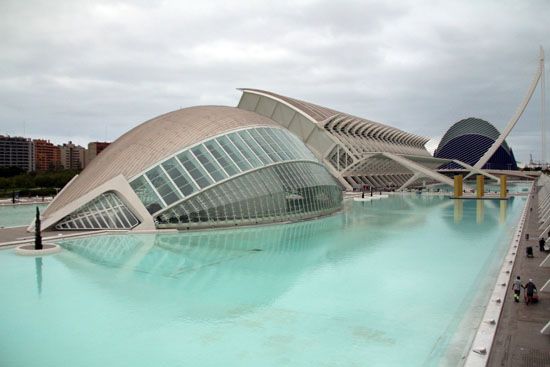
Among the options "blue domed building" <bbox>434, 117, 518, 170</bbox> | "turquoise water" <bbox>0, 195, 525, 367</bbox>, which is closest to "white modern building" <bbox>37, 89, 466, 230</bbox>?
"turquoise water" <bbox>0, 195, 525, 367</bbox>

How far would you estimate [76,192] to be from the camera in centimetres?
2566

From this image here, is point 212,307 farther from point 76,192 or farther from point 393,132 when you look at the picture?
point 393,132

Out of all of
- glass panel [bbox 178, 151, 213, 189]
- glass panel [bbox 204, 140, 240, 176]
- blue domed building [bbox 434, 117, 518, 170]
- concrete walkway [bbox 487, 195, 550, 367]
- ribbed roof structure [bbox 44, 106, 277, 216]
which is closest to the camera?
concrete walkway [bbox 487, 195, 550, 367]

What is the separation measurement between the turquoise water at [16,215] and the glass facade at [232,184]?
9.48 meters

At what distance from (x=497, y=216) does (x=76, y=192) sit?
28.8m

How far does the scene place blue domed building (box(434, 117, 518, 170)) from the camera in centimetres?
13600

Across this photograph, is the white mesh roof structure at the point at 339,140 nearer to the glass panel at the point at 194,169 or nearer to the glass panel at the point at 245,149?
the glass panel at the point at 245,149

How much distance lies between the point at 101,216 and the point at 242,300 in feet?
49.0

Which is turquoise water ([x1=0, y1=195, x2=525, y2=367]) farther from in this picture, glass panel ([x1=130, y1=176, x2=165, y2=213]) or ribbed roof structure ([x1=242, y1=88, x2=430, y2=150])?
ribbed roof structure ([x1=242, y1=88, x2=430, y2=150])

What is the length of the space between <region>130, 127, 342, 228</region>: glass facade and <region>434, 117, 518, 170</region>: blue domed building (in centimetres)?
11326

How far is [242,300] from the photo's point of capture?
1223 centimetres

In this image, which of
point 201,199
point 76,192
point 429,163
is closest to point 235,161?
point 201,199

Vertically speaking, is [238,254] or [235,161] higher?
[235,161]

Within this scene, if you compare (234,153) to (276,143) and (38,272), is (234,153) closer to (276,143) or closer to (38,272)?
(276,143)
